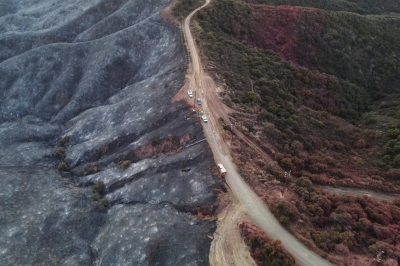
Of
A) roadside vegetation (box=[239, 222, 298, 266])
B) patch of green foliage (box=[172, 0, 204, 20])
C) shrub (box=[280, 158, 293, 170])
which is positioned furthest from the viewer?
patch of green foliage (box=[172, 0, 204, 20])

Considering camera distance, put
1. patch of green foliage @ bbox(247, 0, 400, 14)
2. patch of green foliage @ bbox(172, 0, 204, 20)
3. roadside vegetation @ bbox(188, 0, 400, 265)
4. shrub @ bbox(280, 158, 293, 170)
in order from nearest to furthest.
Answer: roadside vegetation @ bbox(188, 0, 400, 265) < shrub @ bbox(280, 158, 293, 170) < patch of green foliage @ bbox(172, 0, 204, 20) < patch of green foliage @ bbox(247, 0, 400, 14)

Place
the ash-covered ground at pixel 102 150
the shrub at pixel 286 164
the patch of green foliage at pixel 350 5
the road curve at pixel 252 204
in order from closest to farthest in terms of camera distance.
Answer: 1. the road curve at pixel 252 204
2. the ash-covered ground at pixel 102 150
3. the shrub at pixel 286 164
4. the patch of green foliage at pixel 350 5

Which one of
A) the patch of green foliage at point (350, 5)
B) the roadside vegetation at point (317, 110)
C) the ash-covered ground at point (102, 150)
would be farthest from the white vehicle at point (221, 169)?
the patch of green foliage at point (350, 5)

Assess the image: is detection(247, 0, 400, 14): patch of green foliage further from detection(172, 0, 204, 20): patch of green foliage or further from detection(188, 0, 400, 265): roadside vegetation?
detection(172, 0, 204, 20): patch of green foliage

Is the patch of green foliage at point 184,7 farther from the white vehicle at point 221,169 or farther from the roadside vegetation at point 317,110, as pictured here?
the white vehicle at point 221,169

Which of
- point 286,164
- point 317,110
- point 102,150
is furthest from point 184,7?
point 286,164

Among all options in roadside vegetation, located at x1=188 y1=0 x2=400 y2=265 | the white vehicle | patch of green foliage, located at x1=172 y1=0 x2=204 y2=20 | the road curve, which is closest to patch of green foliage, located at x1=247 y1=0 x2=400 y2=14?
roadside vegetation, located at x1=188 y1=0 x2=400 y2=265

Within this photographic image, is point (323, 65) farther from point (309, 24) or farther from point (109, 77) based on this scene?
point (109, 77)
